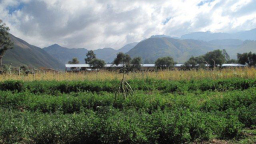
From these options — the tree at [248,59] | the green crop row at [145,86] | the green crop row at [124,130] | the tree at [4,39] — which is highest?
the tree at [4,39]

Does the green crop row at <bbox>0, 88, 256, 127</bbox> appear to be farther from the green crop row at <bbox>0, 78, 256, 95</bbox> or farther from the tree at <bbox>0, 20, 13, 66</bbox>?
the tree at <bbox>0, 20, 13, 66</bbox>

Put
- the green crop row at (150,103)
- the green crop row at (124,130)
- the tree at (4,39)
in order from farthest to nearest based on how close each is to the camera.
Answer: the tree at (4,39) < the green crop row at (150,103) < the green crop row at (124,130)

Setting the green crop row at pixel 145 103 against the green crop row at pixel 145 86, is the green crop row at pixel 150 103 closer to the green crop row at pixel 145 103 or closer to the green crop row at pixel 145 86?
the green crop row at pixel 145 103

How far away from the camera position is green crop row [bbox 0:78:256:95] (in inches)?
379

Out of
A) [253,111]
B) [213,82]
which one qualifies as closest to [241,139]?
[253,111]

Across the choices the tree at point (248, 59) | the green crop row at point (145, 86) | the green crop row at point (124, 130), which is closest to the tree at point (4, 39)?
the green crop row at point (145, 86)

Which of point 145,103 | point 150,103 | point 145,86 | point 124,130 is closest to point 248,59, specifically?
point 145,86

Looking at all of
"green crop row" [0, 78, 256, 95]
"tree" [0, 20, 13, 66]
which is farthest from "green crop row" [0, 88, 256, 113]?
"tree" [0, 20, 13, 66]

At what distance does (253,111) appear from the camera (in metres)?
4.80

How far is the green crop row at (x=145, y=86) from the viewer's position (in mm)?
9633

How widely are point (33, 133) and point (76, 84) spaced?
295 inches

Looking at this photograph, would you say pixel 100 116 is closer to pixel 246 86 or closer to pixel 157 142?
pixel 157 142

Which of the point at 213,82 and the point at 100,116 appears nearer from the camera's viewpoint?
the point at 100,116

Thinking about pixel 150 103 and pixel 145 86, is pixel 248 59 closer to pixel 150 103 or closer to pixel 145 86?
pixel 145 86
